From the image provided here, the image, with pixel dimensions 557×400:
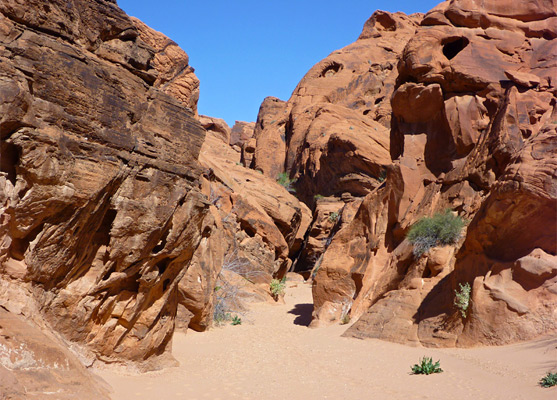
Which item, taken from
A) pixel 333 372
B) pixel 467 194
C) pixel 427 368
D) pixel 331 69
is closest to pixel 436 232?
pixel 467 194

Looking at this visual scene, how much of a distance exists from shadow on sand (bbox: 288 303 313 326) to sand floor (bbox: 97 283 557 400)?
368 cm

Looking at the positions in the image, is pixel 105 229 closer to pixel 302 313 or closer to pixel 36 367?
pixel 36 367

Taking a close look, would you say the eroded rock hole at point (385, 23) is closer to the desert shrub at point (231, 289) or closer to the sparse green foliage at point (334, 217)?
the sparse green foliage at point (334, 217)

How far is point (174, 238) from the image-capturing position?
8055mm

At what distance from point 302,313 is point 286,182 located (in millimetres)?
18601

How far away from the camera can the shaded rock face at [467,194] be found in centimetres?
912

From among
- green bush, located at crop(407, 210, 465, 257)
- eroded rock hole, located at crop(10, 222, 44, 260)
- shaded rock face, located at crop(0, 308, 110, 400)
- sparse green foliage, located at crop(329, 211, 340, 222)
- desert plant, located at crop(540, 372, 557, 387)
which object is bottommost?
shaded rock face, located at crop(0, 308, 110, 400)

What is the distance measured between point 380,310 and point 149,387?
6.88 metres

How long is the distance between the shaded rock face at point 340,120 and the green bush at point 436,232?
1501 centimetres

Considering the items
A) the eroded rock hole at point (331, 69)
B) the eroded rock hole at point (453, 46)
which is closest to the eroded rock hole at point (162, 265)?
the eroded rock hole at point (453, 46)

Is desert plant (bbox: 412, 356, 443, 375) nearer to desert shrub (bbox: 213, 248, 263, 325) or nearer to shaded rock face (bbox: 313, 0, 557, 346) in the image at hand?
shaded rock face (bbox: 313, 0, 557, 346)

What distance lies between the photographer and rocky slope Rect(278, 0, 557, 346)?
9117 mm

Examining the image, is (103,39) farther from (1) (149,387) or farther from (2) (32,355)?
(1) (149,387)

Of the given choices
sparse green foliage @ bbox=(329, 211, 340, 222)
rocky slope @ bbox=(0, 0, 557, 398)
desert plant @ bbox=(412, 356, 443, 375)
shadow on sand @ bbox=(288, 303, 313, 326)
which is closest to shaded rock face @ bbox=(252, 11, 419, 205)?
sparse green foliage @ bbox=(329, 211, 340, 222)
